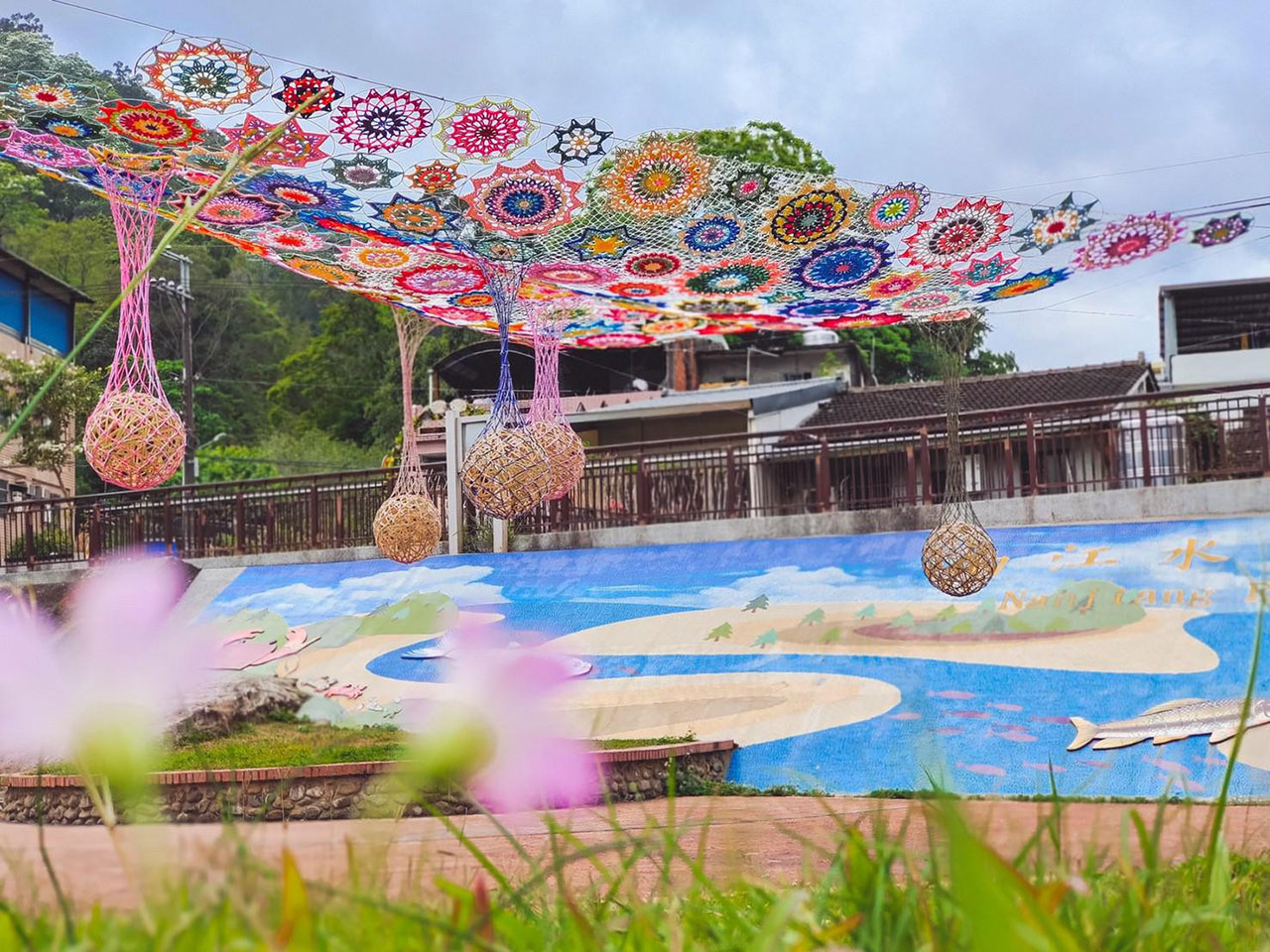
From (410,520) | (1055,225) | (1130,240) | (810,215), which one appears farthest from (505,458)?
(1130,240)

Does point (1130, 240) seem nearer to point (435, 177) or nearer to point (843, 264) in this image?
point (843, 264)

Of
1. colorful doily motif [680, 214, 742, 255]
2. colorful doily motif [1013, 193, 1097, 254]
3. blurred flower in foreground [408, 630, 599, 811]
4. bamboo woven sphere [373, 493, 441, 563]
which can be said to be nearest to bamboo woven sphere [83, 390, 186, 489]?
bamboo woven sphere [373, 493, 441, 563]

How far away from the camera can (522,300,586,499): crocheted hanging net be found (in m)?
8.62

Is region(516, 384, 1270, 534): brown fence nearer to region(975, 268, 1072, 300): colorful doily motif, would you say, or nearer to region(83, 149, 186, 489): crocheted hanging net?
region(975, 268, 1072, 300): colorful doily motif

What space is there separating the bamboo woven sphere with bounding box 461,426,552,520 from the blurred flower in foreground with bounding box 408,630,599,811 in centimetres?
744

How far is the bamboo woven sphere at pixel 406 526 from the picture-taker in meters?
9.99

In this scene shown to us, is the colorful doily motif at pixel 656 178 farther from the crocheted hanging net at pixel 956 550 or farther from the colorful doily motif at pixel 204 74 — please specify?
the crocheted hanging net at pixel 956 550

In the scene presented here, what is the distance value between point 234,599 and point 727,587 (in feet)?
17.1

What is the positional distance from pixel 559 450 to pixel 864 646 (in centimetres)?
293

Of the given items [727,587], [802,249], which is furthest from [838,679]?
[802,249]

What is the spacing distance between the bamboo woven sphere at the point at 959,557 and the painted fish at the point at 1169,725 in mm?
1137

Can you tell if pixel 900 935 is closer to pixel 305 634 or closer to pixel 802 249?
pixel 802 249

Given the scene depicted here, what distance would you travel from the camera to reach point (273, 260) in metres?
8.20

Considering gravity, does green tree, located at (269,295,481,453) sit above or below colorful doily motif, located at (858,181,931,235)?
above
